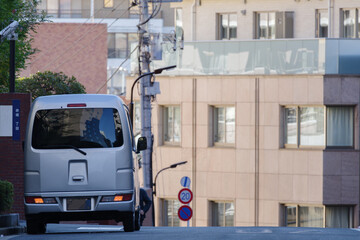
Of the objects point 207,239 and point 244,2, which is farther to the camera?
point 244,2

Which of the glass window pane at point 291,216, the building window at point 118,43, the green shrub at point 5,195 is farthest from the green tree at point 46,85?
the building window at point 118,43

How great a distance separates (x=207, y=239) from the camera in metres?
14.4

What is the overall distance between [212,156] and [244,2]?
7.77m

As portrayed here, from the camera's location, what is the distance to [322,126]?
36.2 m

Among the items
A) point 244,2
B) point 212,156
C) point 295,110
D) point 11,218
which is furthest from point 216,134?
point 11,218

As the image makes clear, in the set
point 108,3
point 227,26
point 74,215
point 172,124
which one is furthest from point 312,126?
point 108,3

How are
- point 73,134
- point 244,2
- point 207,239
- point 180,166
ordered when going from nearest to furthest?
point 207,239 < point 73,134 < point 180,166 < point 244,2

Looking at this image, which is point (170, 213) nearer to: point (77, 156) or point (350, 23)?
point (350, 23)

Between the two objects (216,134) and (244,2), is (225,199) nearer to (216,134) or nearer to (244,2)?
(216,134)

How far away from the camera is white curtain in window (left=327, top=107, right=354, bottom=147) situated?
3606 cm

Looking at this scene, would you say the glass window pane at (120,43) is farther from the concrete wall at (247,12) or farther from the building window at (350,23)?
the building window at (350,23)

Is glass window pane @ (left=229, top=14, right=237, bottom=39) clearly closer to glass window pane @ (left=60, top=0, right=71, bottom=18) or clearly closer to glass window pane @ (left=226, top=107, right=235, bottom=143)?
glass window pane @ (left=226, top=107, right=235, bottom=143)

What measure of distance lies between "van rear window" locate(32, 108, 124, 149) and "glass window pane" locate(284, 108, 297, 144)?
21841 mm

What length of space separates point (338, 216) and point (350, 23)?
892 cm
